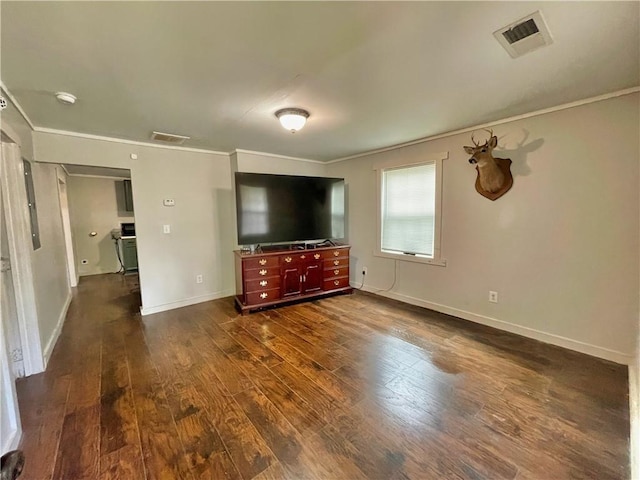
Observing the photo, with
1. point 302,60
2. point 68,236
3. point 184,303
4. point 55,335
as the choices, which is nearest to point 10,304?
point 55,335

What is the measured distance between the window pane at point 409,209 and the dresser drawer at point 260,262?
172 centimetres

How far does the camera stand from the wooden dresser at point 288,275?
11.7 ft

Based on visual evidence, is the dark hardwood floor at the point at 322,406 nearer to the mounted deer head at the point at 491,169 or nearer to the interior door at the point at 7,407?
the interior door at the point at 7,407

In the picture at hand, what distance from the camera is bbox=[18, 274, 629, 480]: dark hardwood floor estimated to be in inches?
56.1

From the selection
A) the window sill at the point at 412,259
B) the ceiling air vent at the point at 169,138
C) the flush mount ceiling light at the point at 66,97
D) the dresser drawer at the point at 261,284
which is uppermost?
the ceiling air vent at the point at 169,138

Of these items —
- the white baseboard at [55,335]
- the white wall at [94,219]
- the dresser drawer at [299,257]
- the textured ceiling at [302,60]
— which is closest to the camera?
the textured ceiling at [302,60]

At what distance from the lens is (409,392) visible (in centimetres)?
198

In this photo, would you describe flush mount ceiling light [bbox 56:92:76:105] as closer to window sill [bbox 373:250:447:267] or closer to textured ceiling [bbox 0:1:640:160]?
textured ceiling [bbox 0:1:640:160]

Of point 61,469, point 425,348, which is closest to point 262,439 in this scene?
point 61,469

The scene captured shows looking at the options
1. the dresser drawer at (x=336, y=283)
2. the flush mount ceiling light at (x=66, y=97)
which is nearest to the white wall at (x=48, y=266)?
the flush mount ceiling light at (x=66, y=97)

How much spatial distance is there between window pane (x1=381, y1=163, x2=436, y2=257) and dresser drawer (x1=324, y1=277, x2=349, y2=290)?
82 cm

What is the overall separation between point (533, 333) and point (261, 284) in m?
3.13

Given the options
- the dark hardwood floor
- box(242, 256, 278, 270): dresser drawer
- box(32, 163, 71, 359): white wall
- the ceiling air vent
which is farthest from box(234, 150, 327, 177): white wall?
the dark hardwood floor

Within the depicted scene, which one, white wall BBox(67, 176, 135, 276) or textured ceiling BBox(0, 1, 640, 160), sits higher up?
textured ceiling BBox(0, 1, 640, 160)
